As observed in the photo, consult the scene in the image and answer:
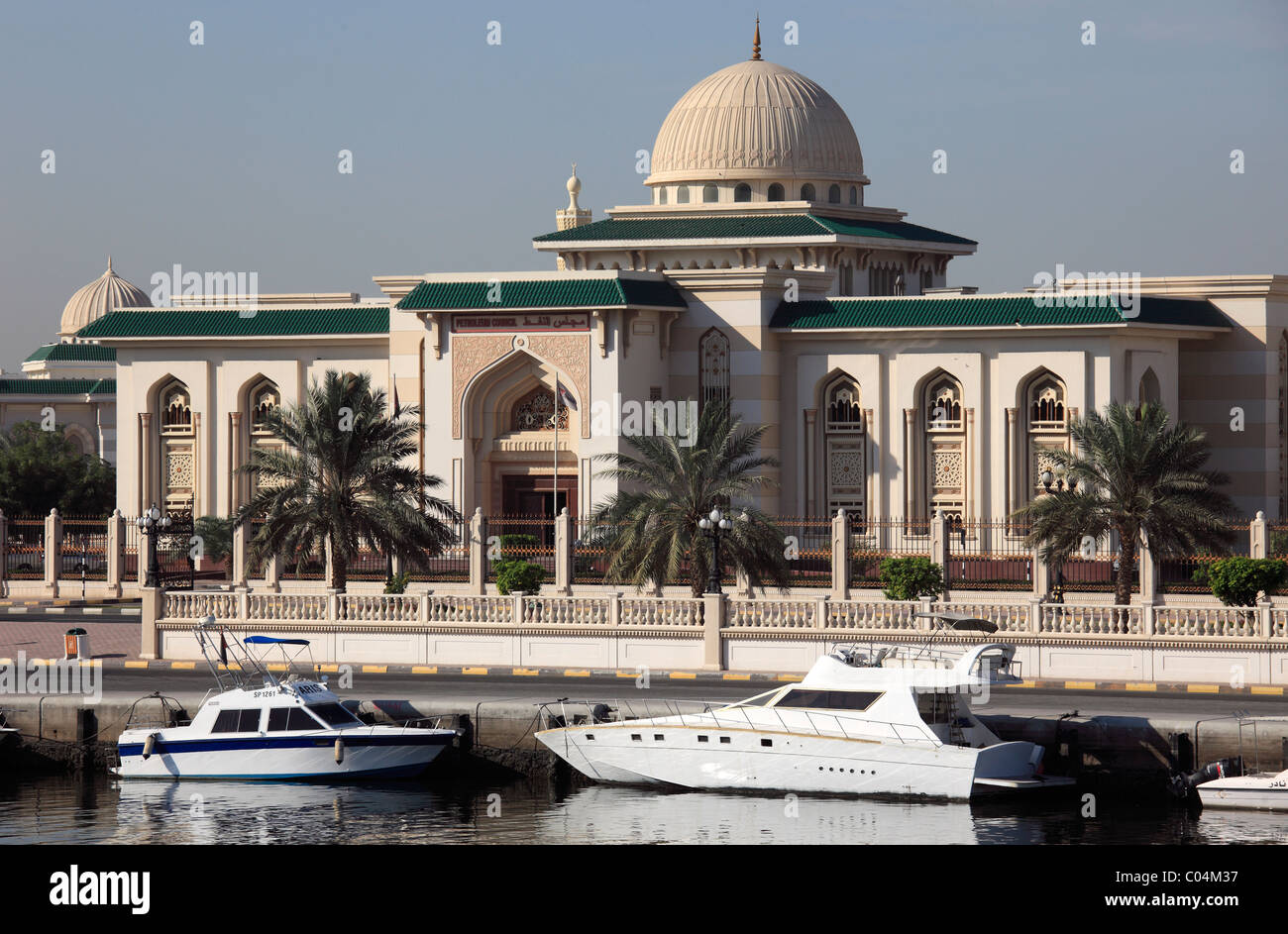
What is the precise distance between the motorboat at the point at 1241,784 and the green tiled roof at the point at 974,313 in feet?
89.1

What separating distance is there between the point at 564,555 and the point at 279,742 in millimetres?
14858

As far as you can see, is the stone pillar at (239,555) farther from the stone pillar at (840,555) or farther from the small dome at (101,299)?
the small dome at (101,299)

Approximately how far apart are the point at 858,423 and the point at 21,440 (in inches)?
1259

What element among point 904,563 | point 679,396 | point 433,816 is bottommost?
point 433,816

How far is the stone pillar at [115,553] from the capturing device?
159 ft

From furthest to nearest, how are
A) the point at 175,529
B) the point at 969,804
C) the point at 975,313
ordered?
the point at 975,313
the point at 175,529
the point at 969,804

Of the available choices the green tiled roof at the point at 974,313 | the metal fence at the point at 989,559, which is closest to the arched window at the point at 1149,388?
the green tiled roof at the point at 974,313

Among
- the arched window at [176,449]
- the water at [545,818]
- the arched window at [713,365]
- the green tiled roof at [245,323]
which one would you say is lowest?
the water at [545,818]

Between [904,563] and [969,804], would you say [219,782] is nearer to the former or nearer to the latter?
[969,804]

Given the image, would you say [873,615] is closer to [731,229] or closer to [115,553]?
[115,553]

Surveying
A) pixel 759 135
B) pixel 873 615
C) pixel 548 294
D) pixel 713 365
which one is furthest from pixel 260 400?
pixel 873 615

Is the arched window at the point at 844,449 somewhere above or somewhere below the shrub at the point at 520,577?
above

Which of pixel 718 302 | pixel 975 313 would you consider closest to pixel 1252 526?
pixel 975 313

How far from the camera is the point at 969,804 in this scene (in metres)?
25.9
